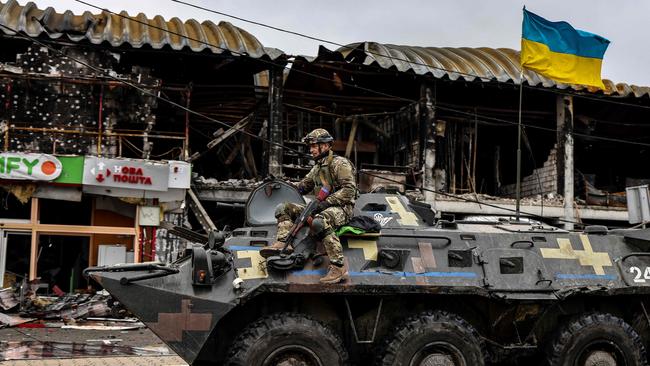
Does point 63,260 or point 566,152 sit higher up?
point 566,152

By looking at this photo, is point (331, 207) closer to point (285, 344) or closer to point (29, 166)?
point (285, 344)

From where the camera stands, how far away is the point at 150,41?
17.3 metres

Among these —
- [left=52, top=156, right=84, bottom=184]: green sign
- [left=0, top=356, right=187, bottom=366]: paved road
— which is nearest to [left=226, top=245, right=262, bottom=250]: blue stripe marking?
[left=0, top=356, right=187, bottom=366]: paved road

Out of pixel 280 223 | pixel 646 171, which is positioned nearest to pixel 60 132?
pixel 280 223

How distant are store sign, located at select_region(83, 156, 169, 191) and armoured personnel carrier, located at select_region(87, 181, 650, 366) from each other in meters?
8.29

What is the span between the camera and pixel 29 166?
1608 centimetres

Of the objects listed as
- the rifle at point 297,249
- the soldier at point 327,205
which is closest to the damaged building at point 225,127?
the soldier at point 327,205

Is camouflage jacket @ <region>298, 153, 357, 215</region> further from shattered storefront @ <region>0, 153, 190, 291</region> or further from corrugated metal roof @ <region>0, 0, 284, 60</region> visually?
shattered storefront @ <region>0, 153, 190, 291</region>

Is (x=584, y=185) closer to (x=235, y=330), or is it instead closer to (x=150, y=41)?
(x=150, y=41)

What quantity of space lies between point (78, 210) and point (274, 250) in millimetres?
12070

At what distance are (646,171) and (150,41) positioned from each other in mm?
16995

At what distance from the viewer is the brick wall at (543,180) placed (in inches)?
845

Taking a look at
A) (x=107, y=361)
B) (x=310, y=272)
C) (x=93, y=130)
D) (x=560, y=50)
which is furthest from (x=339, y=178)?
(x=93, y=130)

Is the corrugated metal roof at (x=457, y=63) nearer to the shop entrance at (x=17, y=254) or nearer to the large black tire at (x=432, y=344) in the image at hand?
the shop entrance at (x=17, y=254)
